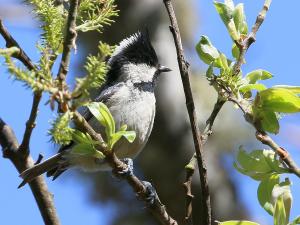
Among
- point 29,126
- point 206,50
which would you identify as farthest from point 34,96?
point 206,50

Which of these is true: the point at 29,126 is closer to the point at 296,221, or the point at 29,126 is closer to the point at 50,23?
the point at 50,23

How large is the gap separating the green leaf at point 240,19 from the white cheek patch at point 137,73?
1.98 m

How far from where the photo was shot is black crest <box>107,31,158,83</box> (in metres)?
3.59

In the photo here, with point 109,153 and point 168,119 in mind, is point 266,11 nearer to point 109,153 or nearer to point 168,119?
point 109,153

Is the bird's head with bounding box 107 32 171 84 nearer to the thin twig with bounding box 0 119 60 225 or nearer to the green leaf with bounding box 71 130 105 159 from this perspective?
the thin twig with bounding box 0 119 60 225

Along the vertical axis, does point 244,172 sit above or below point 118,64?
below

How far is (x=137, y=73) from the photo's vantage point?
11.4 ft

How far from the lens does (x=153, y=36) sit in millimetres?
4785

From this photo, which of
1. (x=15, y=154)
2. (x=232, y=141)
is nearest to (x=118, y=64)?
(x=232, y=141)

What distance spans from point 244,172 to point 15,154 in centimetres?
76

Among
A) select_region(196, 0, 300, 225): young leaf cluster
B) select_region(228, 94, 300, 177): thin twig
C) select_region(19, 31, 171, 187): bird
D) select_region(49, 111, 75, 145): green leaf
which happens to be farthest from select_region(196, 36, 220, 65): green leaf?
select_region(19, 31, 171, 187): bird

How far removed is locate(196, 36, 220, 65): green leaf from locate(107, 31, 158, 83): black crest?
7.27 feet

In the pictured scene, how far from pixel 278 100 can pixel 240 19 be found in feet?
0.82

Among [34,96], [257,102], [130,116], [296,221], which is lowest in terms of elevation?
[296,221]
